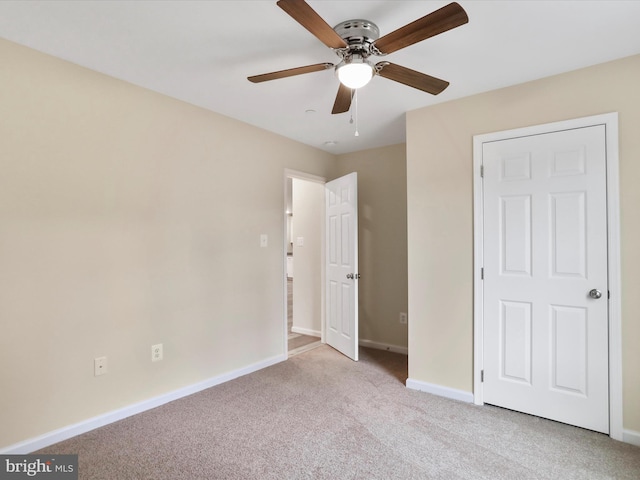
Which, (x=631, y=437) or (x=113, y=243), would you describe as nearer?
(x=631, y=437)

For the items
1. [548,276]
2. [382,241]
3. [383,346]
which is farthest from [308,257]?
[548,276]

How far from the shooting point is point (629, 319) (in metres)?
2.19

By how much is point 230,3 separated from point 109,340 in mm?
2208

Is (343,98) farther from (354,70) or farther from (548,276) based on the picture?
(548,276)

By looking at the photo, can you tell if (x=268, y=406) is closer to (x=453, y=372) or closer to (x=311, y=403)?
(x=311, y=403)

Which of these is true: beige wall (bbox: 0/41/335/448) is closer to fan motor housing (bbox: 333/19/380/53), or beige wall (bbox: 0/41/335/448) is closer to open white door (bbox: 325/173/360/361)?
open white door (bbox: 325/173/360/361)

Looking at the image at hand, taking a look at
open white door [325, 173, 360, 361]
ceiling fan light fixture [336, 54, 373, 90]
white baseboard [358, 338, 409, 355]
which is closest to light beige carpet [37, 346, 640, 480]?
open white door [325, 173, 360, 361]

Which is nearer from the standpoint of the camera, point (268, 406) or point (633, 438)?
point (633, 438)

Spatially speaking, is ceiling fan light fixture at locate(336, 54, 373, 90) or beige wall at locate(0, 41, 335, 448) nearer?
ceiling fan light fixture at locate(336, 54, 373, 90)

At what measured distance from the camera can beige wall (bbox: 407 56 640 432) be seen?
2.20 metres

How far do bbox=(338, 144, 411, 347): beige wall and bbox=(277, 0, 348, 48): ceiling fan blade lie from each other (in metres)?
2.59

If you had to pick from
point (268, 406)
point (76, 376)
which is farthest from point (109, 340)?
point (268, 406)

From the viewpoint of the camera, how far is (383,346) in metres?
4.21

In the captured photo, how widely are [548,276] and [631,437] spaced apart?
1.06 meters
